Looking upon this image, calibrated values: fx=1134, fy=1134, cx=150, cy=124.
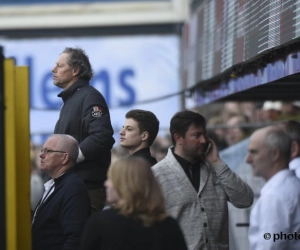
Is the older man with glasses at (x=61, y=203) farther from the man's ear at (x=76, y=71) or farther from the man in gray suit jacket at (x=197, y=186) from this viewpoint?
the man's ear at (x=76, y=71)

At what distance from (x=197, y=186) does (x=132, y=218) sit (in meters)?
1.96

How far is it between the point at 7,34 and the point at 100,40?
169 cm

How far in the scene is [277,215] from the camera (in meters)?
6.82

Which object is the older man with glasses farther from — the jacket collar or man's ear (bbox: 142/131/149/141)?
the jacket collar

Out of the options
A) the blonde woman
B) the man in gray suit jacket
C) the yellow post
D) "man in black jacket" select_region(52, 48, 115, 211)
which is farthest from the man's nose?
the blonde woman

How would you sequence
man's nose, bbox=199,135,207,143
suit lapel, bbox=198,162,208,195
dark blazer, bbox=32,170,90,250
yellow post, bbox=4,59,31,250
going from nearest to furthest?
yellow post, bbox=4,59,31,250 < dark blazer, bbox=32,170,90,250 < suit lapel, bbox=198,162,208,195 < man's nose, bbox=199,135,207,143

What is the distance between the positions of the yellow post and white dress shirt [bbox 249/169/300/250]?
1.39m

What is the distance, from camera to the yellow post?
629 cm

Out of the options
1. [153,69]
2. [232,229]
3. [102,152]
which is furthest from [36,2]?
[102,152]

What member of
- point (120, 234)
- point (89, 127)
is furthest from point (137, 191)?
point (89, 127)

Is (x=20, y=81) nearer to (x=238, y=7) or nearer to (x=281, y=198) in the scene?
(x=281, y=198)

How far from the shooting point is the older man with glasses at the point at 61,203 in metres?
7.22

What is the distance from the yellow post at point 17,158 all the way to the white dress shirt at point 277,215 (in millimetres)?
1386

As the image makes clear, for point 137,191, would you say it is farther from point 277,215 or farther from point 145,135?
point 145,135
